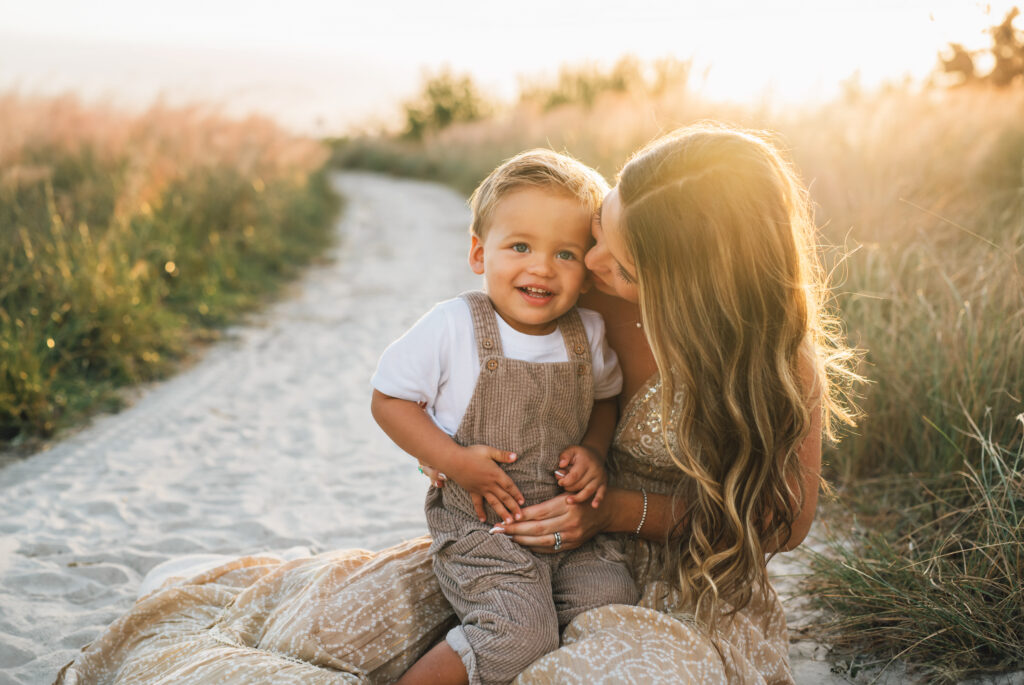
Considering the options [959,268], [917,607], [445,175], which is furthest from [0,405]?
[445,175]

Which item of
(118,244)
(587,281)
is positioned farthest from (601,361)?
(118,244)

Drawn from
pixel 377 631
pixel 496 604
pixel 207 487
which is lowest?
pixel 207 487

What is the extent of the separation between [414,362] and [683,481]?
2.45 feet

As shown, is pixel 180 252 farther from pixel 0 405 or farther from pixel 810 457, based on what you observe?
pixel 810 457

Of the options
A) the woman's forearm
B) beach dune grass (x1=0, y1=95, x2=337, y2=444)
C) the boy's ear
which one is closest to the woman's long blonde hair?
the woman's forearm

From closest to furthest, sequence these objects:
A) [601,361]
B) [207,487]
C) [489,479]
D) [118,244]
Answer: [489,479]
[601,361]
[207,487]
[118,244]

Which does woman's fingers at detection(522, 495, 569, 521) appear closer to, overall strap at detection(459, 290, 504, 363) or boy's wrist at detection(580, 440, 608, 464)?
boy's wrist at detection(580, 440, 608, 464)

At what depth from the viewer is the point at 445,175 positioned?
1878 centimetres

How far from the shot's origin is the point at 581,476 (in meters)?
1.95

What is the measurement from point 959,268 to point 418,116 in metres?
23.2

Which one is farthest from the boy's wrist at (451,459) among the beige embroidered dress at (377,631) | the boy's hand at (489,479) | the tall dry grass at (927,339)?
the tall dry grass at (927,339)

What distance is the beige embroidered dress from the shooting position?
5.54 feet

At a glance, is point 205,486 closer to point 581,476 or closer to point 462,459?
point 462,459

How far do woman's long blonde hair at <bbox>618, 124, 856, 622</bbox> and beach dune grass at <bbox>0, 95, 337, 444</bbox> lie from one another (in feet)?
11.7
